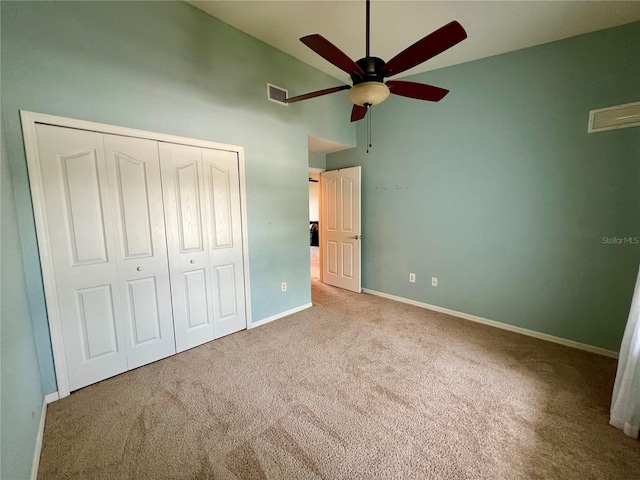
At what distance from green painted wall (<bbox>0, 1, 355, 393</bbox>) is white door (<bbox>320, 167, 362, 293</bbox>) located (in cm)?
73

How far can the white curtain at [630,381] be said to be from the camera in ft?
4.82

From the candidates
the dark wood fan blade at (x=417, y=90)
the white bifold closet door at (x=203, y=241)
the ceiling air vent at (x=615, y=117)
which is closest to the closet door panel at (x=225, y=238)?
the white bifold closet door at (x=203, y=241)

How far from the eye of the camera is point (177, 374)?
212 centimetres

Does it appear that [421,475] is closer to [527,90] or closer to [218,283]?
[218,283]

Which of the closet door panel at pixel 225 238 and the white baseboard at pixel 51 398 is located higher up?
the closet door panel at pixel 225 238

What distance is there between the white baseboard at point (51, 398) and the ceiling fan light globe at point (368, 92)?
9.64 feet

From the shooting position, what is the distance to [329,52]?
1458mm

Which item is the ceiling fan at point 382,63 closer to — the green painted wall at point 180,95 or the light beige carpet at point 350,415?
the green painted wall at point 180,95

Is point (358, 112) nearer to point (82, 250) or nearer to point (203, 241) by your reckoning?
point (203, 241)

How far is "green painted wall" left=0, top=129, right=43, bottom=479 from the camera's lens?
1.04 meters

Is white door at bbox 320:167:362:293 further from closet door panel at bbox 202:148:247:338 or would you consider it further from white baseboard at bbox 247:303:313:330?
closet door panel at bbox 202:148:247:338

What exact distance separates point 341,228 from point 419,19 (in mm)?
→ 2672

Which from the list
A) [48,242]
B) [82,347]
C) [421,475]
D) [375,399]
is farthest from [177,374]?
[421,475]

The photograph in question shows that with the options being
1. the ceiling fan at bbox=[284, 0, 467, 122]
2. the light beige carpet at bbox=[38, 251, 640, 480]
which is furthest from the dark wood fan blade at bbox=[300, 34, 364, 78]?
the light beige carpet at bbox=[38, 251, 640, 480]
